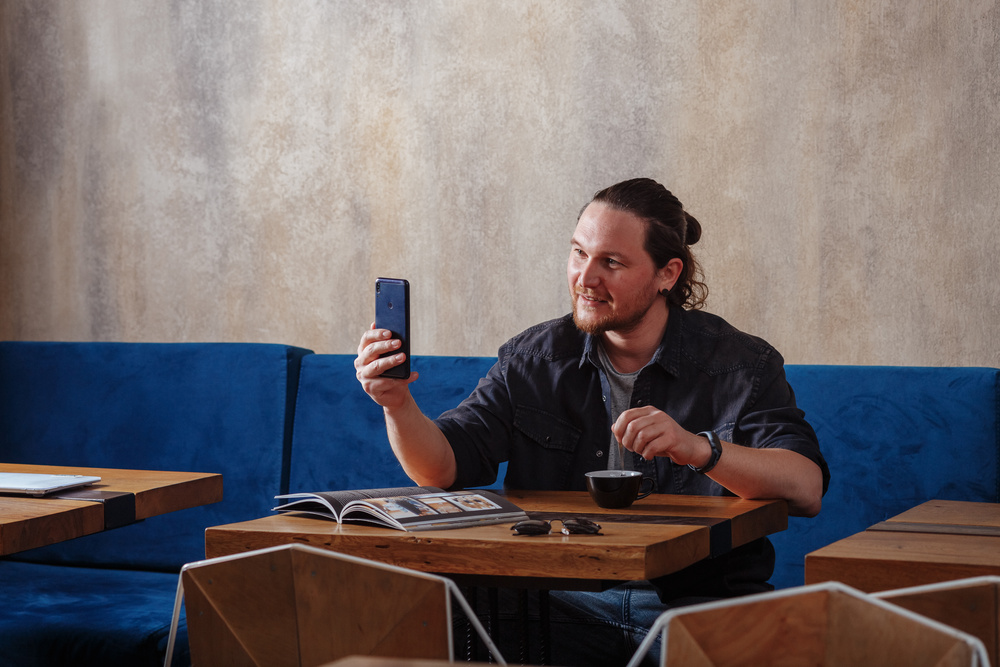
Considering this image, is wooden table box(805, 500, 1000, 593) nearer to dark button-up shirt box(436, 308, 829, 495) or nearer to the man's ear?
dark button-up shirt box(436, 308, 829, 495)

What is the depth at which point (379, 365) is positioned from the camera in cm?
154

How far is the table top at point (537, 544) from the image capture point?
3.78ft

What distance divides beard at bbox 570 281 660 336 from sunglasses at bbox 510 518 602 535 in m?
0.64

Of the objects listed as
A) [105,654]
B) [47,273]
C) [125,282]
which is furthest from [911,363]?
[47,273]

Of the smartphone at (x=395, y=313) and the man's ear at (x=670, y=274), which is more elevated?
the man's ear at (x=670, y=274)

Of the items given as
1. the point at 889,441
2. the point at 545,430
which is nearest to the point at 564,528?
the point at 545,430

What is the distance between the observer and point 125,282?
3.02m

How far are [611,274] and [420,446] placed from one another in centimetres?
48

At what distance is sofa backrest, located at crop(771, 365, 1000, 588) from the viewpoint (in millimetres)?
1963

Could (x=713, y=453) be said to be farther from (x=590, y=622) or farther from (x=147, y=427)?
(x=147, y=427)

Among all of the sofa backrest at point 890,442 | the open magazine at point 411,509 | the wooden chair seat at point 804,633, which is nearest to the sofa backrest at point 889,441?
the sofa backrest at point 890,442

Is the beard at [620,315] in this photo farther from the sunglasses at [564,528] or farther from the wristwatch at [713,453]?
the sunglasses at [564,528]

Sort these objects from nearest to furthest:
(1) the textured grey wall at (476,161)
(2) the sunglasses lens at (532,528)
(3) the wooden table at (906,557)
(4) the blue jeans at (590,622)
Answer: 1. (3) the wooden table at (906,557)
2. (2) the sunglasses lens at (532,528)
3. (4) the blue jeans at (590,622)
4. (1) the textured grey wall at (476,161)

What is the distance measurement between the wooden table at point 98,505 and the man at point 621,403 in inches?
15.0
